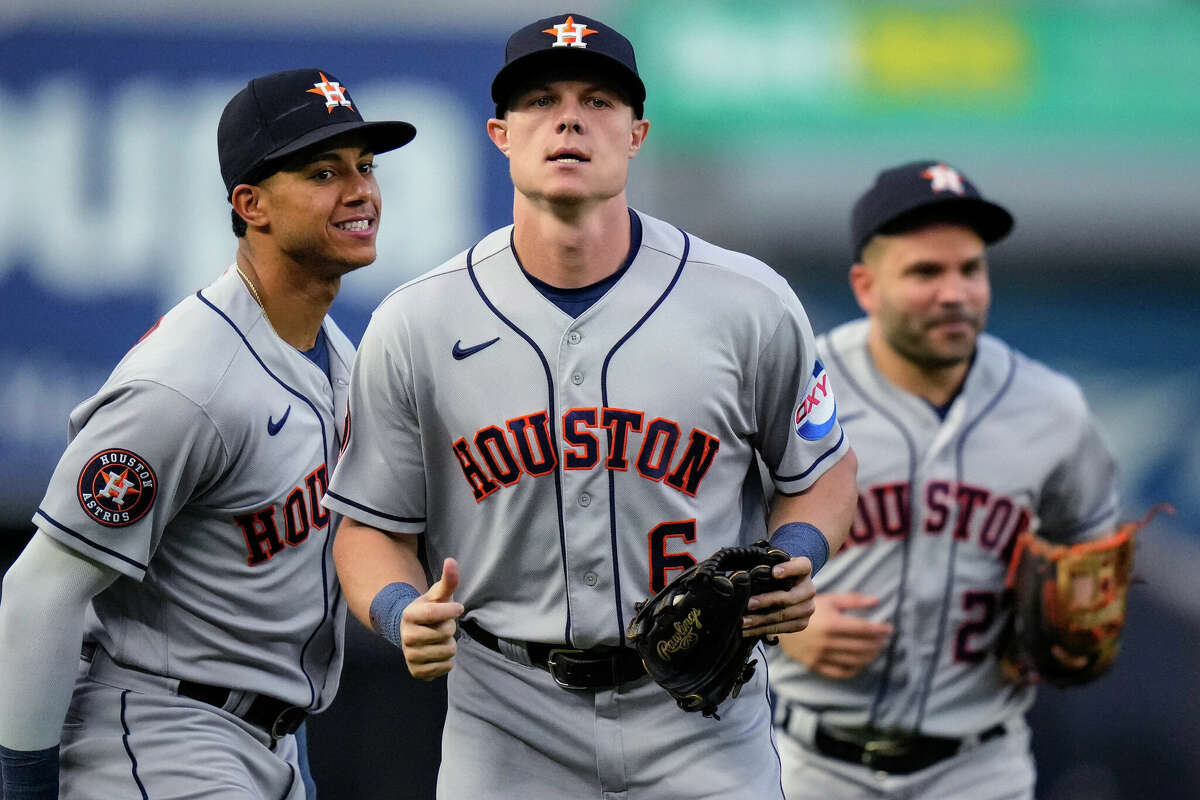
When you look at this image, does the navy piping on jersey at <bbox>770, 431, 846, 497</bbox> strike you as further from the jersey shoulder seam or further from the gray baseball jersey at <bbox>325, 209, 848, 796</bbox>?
the jersey shoulder seam

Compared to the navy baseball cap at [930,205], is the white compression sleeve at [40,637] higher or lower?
lower

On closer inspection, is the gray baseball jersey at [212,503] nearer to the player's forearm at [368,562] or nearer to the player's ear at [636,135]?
the player's forearm at [368,562]

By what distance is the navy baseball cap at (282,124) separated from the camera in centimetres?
340

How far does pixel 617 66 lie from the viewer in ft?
9.55

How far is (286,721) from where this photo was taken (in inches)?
132

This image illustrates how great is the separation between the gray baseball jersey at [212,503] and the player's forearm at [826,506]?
89 cm

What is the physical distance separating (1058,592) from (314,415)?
6.14 feet

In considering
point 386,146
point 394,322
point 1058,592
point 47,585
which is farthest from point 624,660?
point 1058,592

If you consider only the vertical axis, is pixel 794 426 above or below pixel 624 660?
above

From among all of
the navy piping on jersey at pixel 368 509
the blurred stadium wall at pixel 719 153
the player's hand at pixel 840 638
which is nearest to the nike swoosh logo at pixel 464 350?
the navy piping on jersey at pixel 368 509

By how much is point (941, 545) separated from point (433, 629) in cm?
189

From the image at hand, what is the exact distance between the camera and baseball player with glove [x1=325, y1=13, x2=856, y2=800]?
2951 mm

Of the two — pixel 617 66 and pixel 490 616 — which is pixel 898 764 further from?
pixel 617 66

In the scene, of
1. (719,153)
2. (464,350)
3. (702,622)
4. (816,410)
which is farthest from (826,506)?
(719,153)
